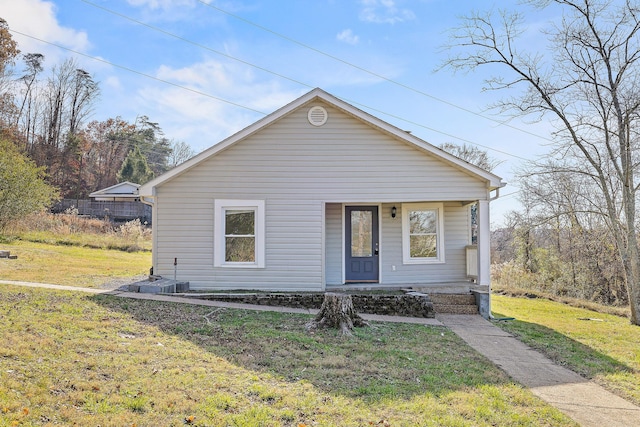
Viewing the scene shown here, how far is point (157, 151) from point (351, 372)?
44.1 m

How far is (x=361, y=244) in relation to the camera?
11.8m

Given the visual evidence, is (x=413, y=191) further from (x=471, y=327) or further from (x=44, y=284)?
(x=44, y=284)

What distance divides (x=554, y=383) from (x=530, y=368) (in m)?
0.67

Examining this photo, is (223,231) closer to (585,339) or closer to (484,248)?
(484,248)

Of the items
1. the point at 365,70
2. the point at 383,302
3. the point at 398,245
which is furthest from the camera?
the point at 365,70

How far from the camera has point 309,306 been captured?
33.2 ft

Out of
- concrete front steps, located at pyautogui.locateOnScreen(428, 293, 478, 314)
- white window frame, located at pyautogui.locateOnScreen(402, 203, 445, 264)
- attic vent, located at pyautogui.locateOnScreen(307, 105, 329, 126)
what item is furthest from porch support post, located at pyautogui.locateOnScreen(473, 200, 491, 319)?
attic vent, located at pyautogui.locateOnScreen(307, 105, 329, 126)

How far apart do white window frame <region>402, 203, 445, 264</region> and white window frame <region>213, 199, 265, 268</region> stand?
3815mm

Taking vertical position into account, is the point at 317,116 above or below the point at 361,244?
above

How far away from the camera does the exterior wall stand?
10836mm

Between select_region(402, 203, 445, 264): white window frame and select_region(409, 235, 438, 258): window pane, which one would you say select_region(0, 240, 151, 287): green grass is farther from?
select_region(409, 235, 438, 258): window pane

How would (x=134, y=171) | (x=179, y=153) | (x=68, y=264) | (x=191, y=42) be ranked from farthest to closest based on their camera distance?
(x=179, y=153), (x=134, y=171), (x=191, y=42), (x=68, y=264)

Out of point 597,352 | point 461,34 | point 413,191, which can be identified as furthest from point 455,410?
point 461,34

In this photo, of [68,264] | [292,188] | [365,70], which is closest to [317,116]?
[292,188]
